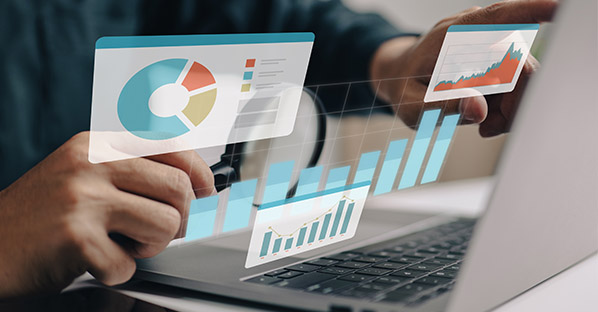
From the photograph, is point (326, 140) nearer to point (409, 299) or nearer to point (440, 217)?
point (409, 299)

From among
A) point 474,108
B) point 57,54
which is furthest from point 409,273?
point 57,54

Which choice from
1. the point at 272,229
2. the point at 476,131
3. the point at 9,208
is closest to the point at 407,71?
the point at 476,131

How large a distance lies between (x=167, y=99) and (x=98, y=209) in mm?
76

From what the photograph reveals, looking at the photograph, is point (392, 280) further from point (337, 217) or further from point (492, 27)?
point (492, 27)

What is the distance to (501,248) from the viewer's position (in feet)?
0.79

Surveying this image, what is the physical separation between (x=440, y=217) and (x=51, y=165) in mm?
413

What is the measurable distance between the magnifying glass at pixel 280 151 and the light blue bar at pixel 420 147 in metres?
0.07

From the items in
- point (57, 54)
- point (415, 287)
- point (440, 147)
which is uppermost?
point (57, 54)

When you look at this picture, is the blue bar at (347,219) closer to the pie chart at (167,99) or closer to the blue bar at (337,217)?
the blue bar at (337,217)

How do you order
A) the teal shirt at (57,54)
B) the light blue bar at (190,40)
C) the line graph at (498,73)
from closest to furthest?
the light blue bar at (190,40)
the line graph at (498,73)
the teal shirt at (57,54)

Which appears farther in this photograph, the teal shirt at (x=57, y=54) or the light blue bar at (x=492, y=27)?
the teal shirt at (x=57, y=54)

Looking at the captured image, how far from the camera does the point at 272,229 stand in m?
0.29

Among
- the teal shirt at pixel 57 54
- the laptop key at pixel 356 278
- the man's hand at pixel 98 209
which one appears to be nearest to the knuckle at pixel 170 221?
the man's hand at pixel 98 209

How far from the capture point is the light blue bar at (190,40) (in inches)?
8.4
